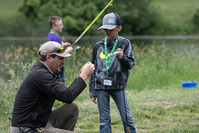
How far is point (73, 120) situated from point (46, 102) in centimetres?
63

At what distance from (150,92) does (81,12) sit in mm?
19862

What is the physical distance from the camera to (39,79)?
10.8ft

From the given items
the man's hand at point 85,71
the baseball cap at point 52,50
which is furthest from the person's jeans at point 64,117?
the baseball cap at point 52,50

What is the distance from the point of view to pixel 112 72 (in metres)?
4.05

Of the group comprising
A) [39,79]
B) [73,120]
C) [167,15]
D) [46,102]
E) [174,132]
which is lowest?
[174,132]

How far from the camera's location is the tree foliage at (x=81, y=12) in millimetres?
25967

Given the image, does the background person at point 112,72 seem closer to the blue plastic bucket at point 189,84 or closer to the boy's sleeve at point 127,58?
the boy's sleeve at point 127,58

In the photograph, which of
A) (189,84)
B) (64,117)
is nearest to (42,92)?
(64,117)

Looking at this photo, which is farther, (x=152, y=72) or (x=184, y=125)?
(x=152, y=72)

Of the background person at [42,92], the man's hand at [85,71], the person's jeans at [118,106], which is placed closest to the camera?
the background person at [42,92]

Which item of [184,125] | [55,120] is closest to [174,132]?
[184,125]

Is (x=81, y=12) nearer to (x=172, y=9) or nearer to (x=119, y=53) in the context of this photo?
(x=172, y=9)

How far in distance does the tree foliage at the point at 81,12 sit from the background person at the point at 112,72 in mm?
19654

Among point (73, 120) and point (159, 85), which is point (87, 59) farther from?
point (73, 120)
